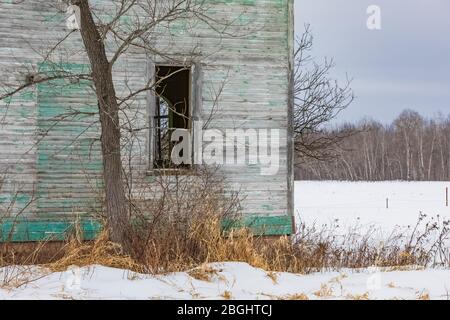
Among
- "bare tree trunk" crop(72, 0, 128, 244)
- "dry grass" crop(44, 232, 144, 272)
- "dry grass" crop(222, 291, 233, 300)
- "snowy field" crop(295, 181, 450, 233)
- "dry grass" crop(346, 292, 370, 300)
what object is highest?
"bare tree trunk" crop(72, 0, 128, 244)

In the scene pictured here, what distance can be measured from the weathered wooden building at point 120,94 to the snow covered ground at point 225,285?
272 cm

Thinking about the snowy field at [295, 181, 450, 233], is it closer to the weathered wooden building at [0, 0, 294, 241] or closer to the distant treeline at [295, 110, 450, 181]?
the weathered wooden building at [0, 0, 294, 241]

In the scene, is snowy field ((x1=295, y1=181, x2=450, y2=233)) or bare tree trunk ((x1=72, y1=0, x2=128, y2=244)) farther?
snowy field ((x1=295, y1=181, x2=450, y2=233))

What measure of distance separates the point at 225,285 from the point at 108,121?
115 inches

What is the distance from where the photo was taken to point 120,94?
1066 centimetres

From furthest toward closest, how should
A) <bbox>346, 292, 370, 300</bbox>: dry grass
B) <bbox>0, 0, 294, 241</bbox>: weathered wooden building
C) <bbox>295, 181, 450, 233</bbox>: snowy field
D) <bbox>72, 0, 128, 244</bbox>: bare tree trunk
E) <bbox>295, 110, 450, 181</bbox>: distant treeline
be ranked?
<bbox>295, 110, 450, 181</bbox>: distant treeline
<bbox>295, 181, 450, 233</bbox>: snowy field
<bbox>0, 0, 294, 241</bbox>: weathered wooden building
<bbox>72, 0, 128, 244</bbox>: bare tree trunk
<bbox>346, 292, 370, 300</bbox>: dry grass


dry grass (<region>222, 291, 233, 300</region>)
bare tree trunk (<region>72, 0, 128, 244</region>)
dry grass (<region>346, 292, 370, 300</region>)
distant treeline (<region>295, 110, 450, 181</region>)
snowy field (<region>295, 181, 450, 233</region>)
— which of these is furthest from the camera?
distant treeline (<region>295, 110, 450, 181</region>)

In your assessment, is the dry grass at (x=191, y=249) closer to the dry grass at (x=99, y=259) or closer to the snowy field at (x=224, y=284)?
the dry grass at (x=99, y=259)

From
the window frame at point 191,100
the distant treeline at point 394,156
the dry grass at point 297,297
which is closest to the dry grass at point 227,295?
the dry grass at point 297,297

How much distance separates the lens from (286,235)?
11047 millimetres

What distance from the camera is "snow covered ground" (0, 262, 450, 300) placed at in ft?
21.9

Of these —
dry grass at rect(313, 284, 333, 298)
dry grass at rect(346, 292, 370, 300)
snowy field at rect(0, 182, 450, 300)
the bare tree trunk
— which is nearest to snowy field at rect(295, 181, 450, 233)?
snowy field at rect(0, 182, 450, 300)

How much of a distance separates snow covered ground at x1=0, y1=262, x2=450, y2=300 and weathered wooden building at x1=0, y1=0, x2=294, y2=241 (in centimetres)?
272
